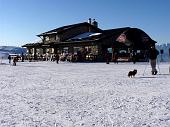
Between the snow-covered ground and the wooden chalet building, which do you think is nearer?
the snow-covered ground

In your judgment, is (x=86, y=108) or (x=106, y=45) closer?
(x=86, y=108)

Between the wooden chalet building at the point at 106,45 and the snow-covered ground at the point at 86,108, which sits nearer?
the snow-covered ground at the point at 86,108

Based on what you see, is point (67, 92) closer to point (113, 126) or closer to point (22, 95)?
point (22, 95)

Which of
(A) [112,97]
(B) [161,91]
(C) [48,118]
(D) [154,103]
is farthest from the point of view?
(B) [161,91]

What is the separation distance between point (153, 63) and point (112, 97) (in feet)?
27.7

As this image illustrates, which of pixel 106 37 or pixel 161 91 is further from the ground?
pixel 106 37

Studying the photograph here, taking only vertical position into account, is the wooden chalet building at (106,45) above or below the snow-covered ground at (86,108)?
above

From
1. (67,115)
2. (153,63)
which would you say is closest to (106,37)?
(153,63)

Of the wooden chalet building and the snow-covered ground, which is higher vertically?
the wooden chalet building

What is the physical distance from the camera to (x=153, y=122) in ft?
20.7

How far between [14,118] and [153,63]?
11.7 metres

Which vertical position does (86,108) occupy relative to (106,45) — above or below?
below

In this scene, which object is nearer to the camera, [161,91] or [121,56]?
[161,91]

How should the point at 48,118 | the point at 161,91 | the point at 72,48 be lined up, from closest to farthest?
the point at 48,118 → the point at 161,91 → the point at 72,48
